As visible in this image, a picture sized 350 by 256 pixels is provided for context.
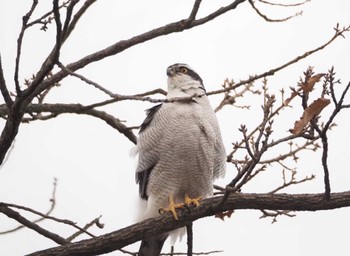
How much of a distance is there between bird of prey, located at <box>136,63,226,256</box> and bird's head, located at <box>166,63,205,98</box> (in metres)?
0.46

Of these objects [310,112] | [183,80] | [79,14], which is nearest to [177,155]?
[183,80]

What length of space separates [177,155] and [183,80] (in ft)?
4.03

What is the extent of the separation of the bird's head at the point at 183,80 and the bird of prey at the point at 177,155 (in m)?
0.46

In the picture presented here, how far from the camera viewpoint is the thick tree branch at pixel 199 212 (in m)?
3.98

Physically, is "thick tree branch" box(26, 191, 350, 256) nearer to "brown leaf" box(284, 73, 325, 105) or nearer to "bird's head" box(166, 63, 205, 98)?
"brown leaf" box(284, 73, 325, 105)

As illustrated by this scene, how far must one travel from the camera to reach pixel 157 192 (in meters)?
5.70

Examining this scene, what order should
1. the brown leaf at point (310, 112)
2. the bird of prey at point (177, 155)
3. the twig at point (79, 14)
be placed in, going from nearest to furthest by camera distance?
1. the brown leaf at point (310, 112)
2. the twig at point (79, 14)
3. the bird of prey at point (177, 155)

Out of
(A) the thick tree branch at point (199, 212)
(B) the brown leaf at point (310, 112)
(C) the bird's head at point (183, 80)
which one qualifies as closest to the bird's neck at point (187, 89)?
(C) the bird's head at point (183, 80)

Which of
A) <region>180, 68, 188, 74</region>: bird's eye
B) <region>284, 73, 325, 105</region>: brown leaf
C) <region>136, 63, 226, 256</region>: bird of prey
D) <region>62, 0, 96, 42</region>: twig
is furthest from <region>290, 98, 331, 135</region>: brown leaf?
<region>180, 68, 188, 74</region>: bird's eye

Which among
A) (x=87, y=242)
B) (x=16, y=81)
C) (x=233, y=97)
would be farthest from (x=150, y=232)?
(x=233, y=97)

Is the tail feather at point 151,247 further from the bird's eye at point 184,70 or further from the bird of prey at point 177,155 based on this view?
the bird's eye at point 184,70

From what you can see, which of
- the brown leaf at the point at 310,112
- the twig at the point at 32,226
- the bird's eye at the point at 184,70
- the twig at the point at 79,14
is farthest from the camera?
the bird's eye at the point at 184,70

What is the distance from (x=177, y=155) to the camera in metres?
5.51

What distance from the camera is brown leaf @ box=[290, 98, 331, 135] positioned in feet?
10.8
